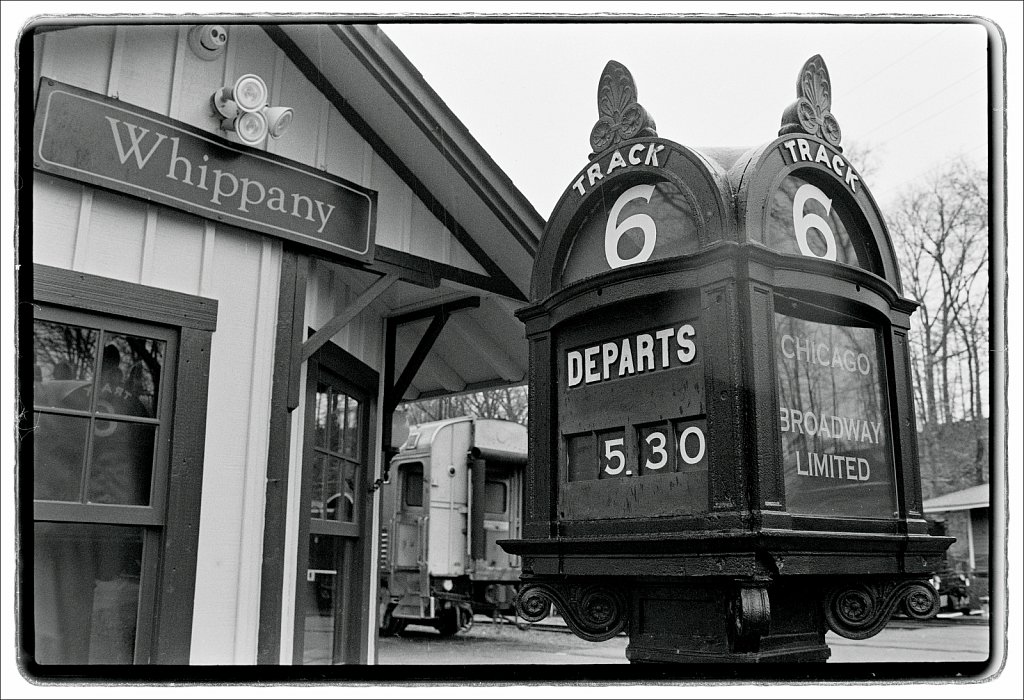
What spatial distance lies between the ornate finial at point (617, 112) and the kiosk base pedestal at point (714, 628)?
1.12m

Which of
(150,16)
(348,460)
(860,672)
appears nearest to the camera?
(860,672)

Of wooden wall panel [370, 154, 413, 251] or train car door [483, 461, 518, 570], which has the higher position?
wooden wall panel [370, 154, 413, 251]

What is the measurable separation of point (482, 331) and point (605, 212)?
0.66 meters

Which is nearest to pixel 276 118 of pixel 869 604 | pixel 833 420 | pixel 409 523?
pixel 833 420

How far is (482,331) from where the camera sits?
2.76 meters

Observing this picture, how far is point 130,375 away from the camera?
2.38 m

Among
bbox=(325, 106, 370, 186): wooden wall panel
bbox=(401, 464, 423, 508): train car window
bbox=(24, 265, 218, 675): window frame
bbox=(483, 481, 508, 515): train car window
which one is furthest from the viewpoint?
bbox=(401, 464, 423, 508): train car window

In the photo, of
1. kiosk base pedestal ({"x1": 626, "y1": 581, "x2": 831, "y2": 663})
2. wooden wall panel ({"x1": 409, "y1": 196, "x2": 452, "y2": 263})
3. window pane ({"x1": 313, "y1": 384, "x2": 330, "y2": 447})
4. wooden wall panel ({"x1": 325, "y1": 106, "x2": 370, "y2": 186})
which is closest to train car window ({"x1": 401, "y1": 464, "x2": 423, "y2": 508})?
window pane ({"x1": 313, "y1": 384, "x2": 330, "y2": 447})

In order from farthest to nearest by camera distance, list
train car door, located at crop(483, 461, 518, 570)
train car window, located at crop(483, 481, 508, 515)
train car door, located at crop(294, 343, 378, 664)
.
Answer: train car window, located at crop(483, 481, 508, 515) → train car door, located at crop(483, 461, 518, 570) → train car door, located at crop(294, 343, 378, 664)

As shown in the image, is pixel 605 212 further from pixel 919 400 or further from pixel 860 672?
pixel 860 672

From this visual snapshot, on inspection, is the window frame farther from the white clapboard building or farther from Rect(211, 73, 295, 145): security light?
Rect(211, 73, 295, 145): security light

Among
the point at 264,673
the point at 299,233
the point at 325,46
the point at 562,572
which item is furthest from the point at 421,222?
the point at 264,673

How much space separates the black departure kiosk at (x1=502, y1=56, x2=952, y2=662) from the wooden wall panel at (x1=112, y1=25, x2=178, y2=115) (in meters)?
1.15

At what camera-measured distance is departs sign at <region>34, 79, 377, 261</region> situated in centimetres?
231
